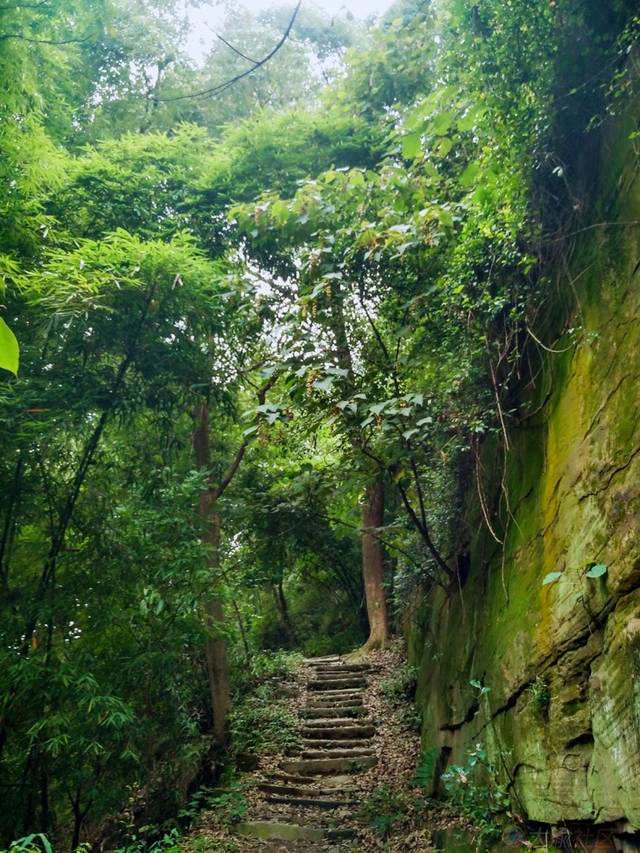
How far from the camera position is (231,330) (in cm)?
568

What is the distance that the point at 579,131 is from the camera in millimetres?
2982

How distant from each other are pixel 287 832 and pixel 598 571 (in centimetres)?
433

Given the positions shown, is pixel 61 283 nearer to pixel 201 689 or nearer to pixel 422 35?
pixel 422 35

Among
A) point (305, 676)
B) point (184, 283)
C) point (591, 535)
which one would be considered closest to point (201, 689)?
point (305, 676)

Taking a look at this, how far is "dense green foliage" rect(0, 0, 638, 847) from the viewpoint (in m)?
3.25

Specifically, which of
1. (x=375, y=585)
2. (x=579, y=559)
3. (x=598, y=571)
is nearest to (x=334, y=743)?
(x=375, y=585)

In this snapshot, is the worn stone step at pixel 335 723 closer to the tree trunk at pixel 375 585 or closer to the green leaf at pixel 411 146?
the tree trunk at pixel 375 585

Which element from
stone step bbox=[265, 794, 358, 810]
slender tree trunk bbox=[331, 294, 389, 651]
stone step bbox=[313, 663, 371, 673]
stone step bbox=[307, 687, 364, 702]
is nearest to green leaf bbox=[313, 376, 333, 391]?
stone step bbox=[265, 794, 358, 810]

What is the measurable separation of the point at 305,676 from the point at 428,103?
828 centimetres

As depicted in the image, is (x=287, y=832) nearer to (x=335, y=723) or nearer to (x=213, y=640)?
(x=335, y=723)

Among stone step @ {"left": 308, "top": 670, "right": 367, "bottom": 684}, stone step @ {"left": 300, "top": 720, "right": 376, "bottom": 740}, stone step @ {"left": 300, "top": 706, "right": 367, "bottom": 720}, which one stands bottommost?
stone step @ {"left": 300, "top": 720, "right": 376, "bottom": 740}

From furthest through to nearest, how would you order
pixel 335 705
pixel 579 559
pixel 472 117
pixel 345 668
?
pixel 345 668 < pixel 335 705 < pixel 472 117 < pixel 579 559

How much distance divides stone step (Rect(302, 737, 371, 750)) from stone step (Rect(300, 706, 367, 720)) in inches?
21.1

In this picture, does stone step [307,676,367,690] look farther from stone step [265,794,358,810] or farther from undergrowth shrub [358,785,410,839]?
undergrowth shrub [358,785,410,839]
